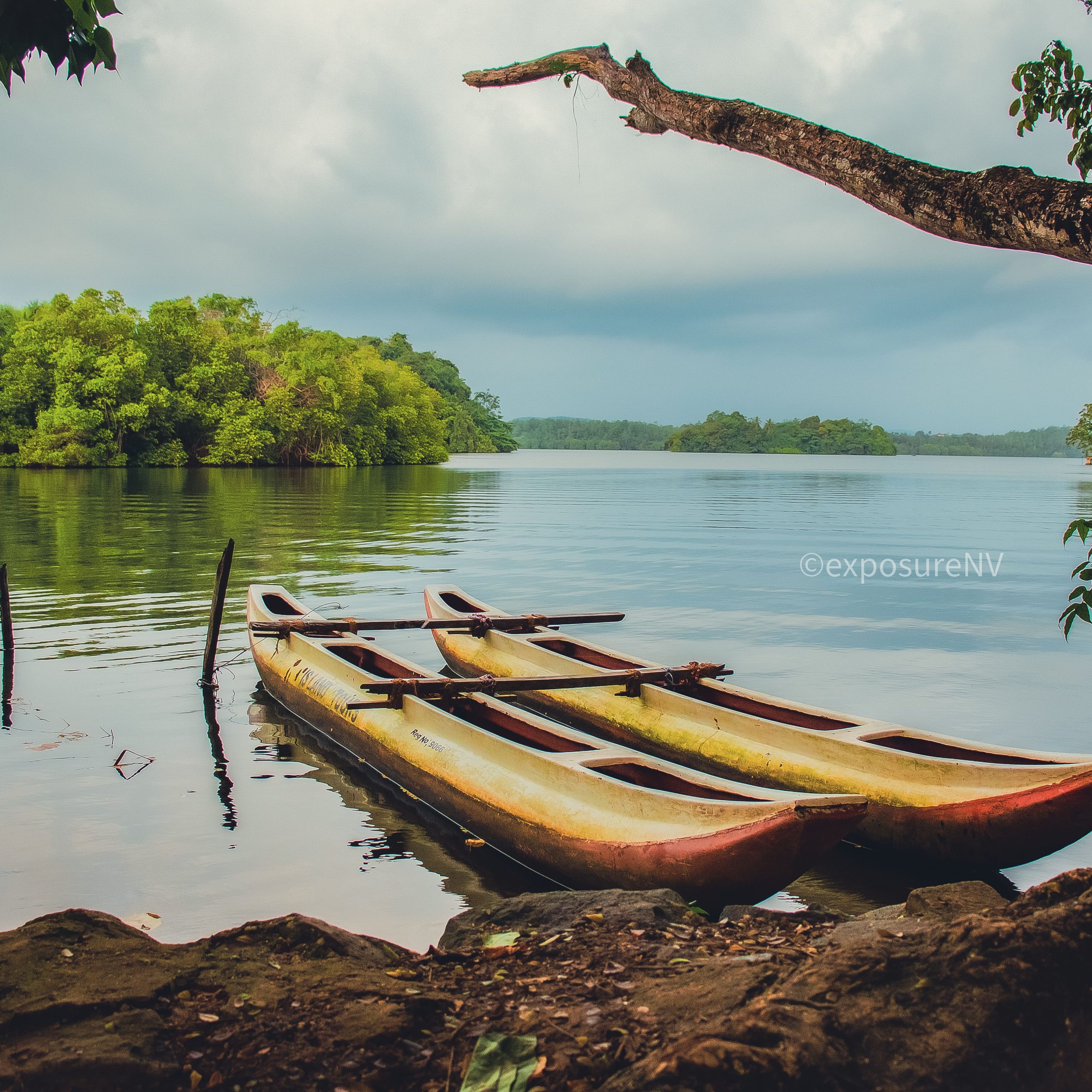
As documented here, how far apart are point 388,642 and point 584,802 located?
8.76 m

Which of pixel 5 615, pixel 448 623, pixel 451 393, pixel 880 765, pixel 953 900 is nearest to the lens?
pixel 953 900

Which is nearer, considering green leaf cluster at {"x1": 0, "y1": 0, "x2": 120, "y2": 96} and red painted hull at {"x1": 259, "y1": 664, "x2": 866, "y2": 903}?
green leaf cluster at {"x1": 0, "y1": 0, "x2": 120, "y2": 96}

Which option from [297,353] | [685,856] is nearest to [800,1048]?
[685,856]

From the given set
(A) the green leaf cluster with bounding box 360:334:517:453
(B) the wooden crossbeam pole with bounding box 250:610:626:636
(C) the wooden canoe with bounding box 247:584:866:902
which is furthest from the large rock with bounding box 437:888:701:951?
(A) the green leaf cluster with bounding box 360:334:517:453

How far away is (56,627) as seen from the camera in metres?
13.9

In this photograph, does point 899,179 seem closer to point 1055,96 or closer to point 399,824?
point 1055,96

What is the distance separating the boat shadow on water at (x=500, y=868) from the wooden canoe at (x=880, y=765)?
199 mm

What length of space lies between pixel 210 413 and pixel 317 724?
66608 mm

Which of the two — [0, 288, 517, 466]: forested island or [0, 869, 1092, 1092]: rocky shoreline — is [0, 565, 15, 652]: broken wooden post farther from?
[0, 288, 517, 466]: forested island

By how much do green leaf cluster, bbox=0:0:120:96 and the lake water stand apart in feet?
15.3

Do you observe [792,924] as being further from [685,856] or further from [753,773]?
[753,773]

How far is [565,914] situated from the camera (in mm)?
4863

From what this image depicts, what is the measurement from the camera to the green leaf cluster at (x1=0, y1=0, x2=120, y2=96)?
3.80m

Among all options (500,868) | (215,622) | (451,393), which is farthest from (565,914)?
(451,393)
